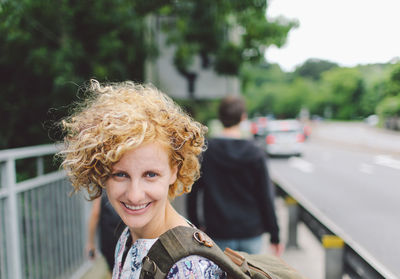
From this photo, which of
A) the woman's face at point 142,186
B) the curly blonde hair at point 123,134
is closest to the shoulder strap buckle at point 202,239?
the woman's face at point 142,186

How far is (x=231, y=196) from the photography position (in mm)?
2758

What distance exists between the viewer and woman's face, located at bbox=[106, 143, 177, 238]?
1.18 meters

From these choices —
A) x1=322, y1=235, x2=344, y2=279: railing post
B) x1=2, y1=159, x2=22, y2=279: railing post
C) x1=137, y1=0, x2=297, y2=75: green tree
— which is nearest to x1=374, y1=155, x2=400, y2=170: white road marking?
x1=322, y1=235, x2=344, y2=279: railing post

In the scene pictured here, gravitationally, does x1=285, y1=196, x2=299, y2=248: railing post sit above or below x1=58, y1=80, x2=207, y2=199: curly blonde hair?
below

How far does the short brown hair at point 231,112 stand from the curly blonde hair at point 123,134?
1.47 metres

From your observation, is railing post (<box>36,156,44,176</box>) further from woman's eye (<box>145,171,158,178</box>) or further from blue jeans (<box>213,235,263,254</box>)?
woman's eye (<box>145,171,158,178</box>)

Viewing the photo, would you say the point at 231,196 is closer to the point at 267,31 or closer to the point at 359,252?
the point at 359,252

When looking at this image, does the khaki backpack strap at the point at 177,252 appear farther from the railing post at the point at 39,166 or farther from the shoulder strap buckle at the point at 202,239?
the railing post at the point at 39,166

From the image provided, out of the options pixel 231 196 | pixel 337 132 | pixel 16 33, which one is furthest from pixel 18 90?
pixel 337 132

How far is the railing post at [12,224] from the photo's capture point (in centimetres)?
277

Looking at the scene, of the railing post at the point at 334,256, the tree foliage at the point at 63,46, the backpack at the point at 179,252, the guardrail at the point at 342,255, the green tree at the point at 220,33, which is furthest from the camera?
the green tree at the point at 220,33

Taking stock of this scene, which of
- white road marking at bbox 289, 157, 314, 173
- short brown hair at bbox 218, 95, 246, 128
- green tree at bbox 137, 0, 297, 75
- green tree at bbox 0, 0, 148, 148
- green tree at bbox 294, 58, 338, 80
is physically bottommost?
white road marking at bbox 289, 157, 314, 173

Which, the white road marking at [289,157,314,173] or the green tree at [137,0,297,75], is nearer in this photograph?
the green tree at [137,0,297,75]

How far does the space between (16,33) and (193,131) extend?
331 cm
